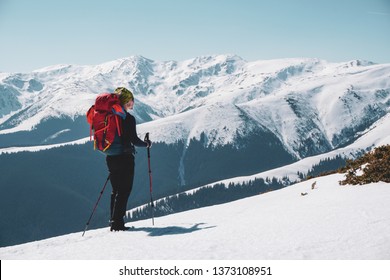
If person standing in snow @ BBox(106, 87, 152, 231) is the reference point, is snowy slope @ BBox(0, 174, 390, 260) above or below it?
below

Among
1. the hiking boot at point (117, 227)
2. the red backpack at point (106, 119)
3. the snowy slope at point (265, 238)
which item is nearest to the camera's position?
the snowy slope at point (265, 238)

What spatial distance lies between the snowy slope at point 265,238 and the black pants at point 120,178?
0.66 m

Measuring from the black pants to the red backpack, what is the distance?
0.67 m

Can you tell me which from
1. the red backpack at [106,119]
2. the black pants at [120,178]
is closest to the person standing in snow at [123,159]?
the black pants at [120,178]

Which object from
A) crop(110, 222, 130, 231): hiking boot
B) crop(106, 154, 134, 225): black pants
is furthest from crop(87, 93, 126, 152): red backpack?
crop(110, 222, 130, 231): hiking boot

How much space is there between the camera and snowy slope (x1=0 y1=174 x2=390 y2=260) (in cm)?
687

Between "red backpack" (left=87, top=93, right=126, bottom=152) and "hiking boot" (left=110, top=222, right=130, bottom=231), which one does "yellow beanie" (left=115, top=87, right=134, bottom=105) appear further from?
"hiking boot" (left=110, top=222, right=130, bottom=231)

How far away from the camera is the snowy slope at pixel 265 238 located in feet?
22.5

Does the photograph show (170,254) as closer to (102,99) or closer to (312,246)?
(312,246)

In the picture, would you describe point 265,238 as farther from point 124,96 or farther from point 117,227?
point 124,96

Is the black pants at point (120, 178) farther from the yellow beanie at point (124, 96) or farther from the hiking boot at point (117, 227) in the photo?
the yellow beanie at point (124, 96)
